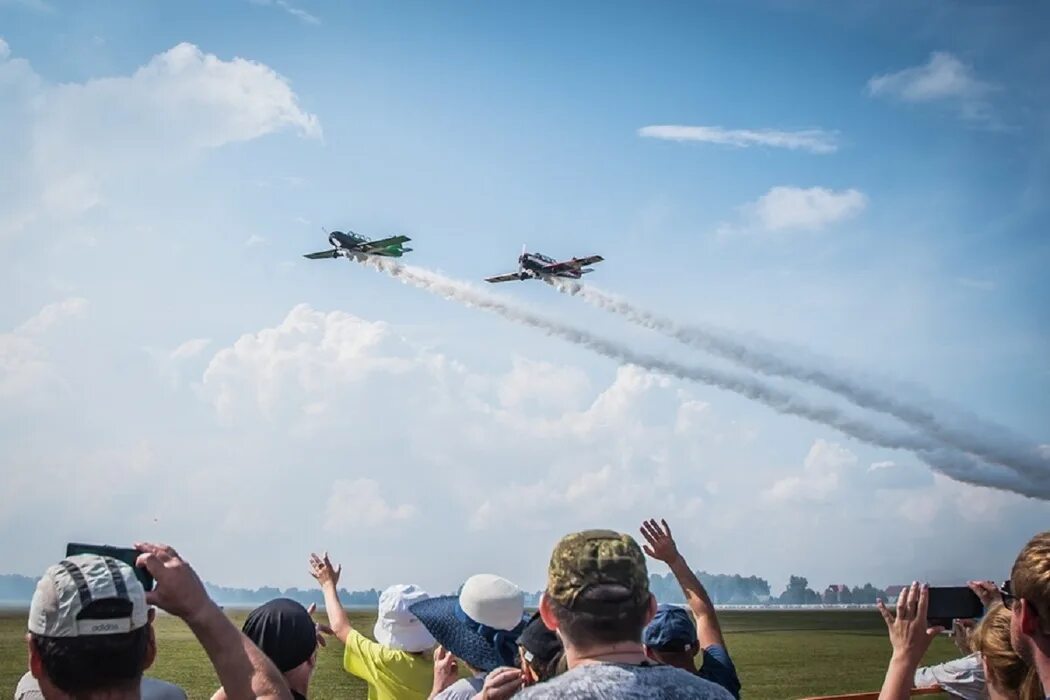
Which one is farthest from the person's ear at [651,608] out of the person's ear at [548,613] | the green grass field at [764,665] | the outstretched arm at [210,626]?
the green grass field at [764,665]

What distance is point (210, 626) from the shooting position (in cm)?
407

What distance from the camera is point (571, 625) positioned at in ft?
13.0

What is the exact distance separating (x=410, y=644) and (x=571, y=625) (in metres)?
3.51

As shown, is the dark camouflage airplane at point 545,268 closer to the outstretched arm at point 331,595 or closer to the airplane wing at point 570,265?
the airplane wing at point 570,265

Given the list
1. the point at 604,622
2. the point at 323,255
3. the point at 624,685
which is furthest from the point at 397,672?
the point at 323,255

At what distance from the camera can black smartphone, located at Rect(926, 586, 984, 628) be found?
5.41 meters

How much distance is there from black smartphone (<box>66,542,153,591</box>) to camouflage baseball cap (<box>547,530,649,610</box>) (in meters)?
1.52

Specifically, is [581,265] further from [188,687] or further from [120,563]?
[120,563]

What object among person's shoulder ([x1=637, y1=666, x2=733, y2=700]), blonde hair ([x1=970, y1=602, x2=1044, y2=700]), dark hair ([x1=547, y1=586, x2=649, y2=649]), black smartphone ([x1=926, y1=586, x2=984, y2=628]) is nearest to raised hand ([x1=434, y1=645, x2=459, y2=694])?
dark hair ([x1=547, y1=586, x2=649, y2=649])

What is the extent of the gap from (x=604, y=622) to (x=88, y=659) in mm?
1784

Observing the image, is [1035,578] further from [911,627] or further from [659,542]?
[659,542]

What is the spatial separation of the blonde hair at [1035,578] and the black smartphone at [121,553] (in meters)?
3.41

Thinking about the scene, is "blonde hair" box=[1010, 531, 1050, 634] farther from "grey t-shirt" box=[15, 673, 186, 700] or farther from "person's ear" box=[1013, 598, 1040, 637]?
"grey t-shirt" box=[15, 673, 186, 700]

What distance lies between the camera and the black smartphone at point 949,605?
5410mm
